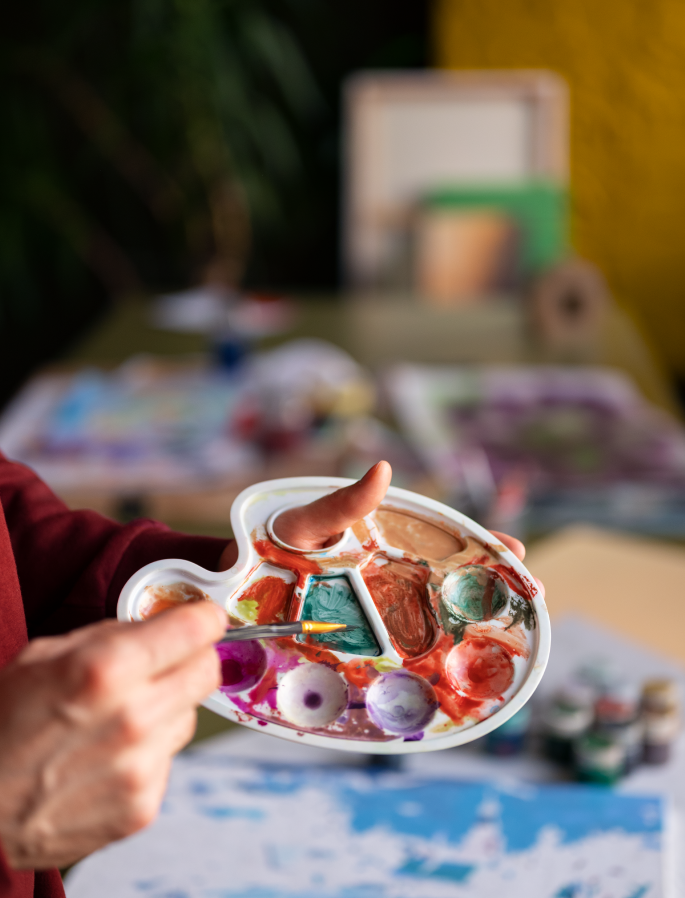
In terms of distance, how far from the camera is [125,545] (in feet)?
1.79

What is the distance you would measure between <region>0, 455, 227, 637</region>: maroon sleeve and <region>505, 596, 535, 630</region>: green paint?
0.56 feet

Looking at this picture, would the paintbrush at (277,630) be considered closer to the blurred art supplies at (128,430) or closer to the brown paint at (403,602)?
the brown paint at (403,602)

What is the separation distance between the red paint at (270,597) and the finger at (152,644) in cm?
10

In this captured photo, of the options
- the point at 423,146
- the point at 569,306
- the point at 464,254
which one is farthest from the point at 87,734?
the point at 423,146

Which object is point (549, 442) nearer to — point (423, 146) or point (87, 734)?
point (87, 734)

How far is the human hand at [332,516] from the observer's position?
1.59 ft

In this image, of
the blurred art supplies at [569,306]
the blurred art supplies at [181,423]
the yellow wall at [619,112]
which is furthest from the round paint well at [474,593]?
the yellow wall at [619,112]

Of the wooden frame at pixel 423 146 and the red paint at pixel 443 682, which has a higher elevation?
the red paint at pixel 443 682

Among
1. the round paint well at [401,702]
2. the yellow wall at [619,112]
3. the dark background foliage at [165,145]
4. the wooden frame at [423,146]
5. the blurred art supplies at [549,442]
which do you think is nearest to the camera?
the round paint well at [401,702]

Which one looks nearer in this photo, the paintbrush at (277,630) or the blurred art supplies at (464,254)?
the paintbrush at (277,630)

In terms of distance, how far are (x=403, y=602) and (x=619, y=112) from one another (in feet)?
11.1

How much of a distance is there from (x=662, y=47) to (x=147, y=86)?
6.13 feet

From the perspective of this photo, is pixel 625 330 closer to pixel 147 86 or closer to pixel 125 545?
pixel 125 545

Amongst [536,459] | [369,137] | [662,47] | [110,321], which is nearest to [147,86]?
[369,137]
